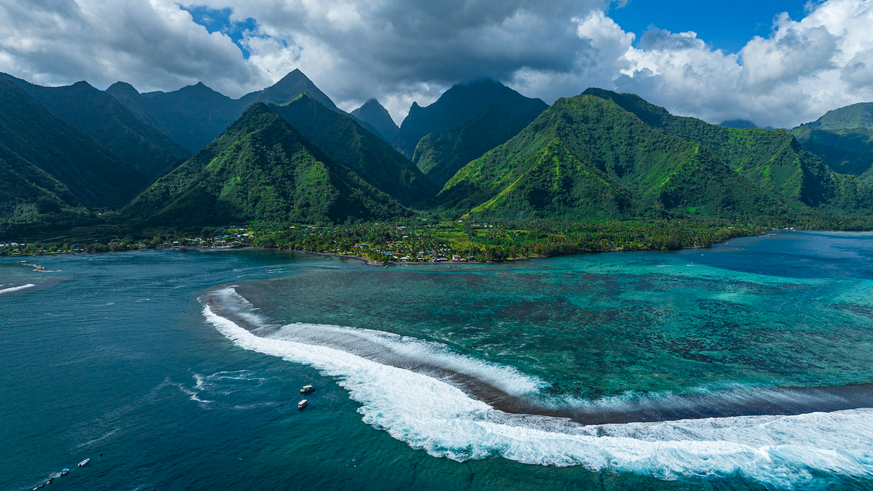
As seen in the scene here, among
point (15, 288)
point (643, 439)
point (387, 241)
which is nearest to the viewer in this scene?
point (643, 439)

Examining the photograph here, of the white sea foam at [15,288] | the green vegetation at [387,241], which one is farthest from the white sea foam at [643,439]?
the green vegetation at [387,241]

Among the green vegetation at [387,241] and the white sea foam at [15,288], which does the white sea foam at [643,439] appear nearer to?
the white sea foam at [15,288]

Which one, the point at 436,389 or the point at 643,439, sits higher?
the point at 436,389

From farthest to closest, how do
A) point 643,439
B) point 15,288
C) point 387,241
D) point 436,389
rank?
1. point 387,241
2. point 15,288
3. point 436,389
4. point 643,439

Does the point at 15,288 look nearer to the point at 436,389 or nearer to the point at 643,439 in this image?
the point at 436,389

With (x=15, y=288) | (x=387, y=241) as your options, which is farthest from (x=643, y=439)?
(x=387, y=241)

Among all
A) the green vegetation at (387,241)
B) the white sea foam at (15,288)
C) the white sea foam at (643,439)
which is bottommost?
the white sea foam at (643,439)
